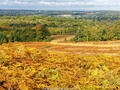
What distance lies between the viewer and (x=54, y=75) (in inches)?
448

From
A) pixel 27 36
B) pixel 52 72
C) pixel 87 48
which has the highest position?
pixel 52 72

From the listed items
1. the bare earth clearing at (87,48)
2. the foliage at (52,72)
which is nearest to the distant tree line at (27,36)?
the bare earth clearing at (87,48)

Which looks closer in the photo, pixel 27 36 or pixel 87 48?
pixel 87 48

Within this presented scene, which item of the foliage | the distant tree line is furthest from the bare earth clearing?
the distant tree line

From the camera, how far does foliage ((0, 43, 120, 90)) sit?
34.8 feet

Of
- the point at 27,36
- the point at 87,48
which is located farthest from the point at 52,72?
the point at 27,36

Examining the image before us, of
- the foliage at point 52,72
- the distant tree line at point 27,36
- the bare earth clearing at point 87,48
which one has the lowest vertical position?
the distant tree line at point 27,36

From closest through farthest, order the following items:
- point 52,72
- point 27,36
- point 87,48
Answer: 1. point 52,72
2. point 87,48
3. point 27,36

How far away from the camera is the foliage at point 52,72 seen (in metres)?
10.6

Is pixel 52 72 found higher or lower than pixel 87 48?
higher

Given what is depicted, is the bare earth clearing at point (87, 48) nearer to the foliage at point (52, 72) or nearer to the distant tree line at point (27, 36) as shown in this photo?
the foliage at point (52, 72)

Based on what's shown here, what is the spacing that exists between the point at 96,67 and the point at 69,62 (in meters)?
1.17

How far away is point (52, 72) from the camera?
11648 mm

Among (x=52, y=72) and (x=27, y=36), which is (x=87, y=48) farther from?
(x=27, y=36)
